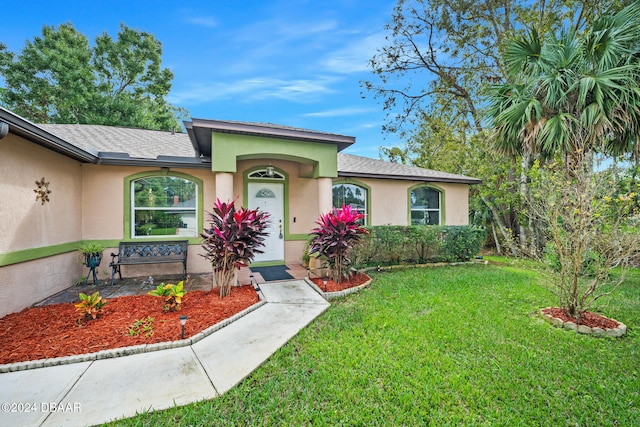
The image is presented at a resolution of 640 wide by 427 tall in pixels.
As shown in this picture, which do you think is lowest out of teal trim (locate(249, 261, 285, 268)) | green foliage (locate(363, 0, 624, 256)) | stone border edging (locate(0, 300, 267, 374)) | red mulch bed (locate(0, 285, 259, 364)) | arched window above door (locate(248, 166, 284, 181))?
stone border edging (locate(0, 300, 267, 374))

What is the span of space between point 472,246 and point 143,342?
403 inches

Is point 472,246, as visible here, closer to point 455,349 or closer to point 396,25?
point 455,349

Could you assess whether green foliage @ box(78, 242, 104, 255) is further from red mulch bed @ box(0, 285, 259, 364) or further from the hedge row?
the hedge row

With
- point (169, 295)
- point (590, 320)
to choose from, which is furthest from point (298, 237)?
point (590, 320)

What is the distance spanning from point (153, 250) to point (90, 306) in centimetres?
301

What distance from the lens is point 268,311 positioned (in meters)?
5.24

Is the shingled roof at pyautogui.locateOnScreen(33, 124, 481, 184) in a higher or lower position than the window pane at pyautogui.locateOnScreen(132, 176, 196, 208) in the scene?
higher

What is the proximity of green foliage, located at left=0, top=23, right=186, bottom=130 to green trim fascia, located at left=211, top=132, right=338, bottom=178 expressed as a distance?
15.9 m

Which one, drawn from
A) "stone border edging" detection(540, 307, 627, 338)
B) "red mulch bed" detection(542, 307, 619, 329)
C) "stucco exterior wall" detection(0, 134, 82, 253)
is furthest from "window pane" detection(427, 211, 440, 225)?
"stucco exterior wall" detection(0, 134, 82, 253)

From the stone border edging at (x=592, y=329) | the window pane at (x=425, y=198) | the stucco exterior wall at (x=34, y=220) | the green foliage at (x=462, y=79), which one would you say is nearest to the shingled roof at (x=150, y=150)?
the window pane at (x=425, y=198)

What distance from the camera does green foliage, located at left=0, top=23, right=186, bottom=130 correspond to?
56.3ft

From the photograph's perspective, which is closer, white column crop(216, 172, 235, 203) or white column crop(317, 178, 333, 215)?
white column crop(216, 172, 235, 203)

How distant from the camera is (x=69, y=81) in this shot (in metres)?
17.4

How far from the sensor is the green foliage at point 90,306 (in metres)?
4.58
